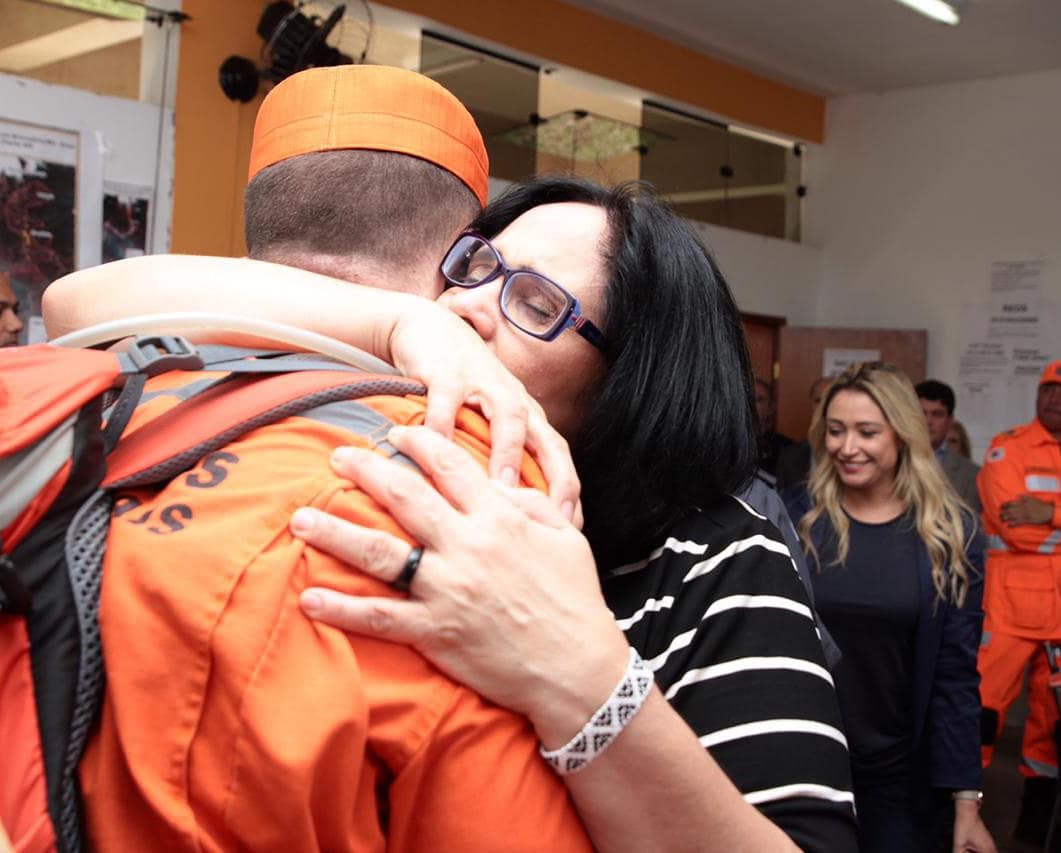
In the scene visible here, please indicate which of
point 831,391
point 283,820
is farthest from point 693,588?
point 831,391

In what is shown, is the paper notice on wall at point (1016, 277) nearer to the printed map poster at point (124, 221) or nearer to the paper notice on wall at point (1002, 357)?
the paper notice on wall at point (1002, 357)

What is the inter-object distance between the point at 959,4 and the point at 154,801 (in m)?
6.60

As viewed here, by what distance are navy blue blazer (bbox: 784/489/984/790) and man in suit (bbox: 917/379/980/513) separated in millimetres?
3430

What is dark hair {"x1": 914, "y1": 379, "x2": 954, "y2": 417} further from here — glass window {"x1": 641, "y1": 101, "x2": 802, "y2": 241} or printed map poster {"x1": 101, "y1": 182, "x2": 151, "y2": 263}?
printed map poster {"x1": 101, "y1": 182, "x2": 151, "y2": 263}

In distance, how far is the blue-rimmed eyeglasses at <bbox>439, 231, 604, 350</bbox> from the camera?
1.26 meters

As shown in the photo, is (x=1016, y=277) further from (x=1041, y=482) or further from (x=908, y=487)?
(x=908, y=487)

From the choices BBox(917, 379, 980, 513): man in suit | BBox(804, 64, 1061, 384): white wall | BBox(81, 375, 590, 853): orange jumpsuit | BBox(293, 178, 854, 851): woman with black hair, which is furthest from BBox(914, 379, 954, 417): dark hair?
BBox(81, 375, 590, 853): orange jumpsuit

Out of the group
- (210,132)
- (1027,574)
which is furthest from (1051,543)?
(210,132)

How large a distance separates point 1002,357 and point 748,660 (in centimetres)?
718

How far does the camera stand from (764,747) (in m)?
0.96

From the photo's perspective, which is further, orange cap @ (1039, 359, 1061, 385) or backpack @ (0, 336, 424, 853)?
orange cap @ (1039, 359, 1061, 385)

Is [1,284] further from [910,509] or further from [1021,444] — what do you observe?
[1021,444]

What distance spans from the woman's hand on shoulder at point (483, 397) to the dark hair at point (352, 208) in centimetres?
16

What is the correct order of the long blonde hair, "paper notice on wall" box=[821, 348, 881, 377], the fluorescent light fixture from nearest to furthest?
1. the long blonde hair
2. the fluorescent light fixture
3. "paper notice on wall" box=[821, 348, 881, 377]
